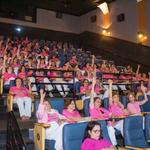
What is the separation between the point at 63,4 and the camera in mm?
14008

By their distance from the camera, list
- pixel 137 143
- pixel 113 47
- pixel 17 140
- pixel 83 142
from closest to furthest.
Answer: pixel 83 142, pixel 17 140, pixel 137 143, pixel 113 47

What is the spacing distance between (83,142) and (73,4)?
12.0 meters

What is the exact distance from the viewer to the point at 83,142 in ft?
9.53

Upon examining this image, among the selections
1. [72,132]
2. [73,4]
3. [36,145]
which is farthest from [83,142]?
[73,4]

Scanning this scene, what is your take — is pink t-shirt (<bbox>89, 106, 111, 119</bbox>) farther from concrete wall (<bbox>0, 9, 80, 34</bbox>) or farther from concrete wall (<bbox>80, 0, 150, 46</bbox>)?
concrete wall (<bbox>0, 9, 80, 34</bbox>)

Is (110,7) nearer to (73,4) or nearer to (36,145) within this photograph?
(73,4)

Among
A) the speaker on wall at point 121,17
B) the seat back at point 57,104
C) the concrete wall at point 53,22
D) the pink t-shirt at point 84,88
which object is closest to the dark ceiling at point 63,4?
the concrete wall at point 53,22

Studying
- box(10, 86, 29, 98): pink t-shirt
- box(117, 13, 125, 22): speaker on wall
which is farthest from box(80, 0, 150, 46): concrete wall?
box(10, 86, 29, 98): pink t-shirt

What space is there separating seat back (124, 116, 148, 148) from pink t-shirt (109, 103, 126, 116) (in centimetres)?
107

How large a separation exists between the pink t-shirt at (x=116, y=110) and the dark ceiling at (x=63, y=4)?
30.9ft

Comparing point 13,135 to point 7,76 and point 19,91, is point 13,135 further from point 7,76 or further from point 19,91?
point 7,76

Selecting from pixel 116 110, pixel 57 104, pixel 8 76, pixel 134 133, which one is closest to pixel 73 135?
pixel 134 133

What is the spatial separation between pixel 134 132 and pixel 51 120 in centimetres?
120

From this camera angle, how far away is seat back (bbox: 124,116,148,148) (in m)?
3.45
